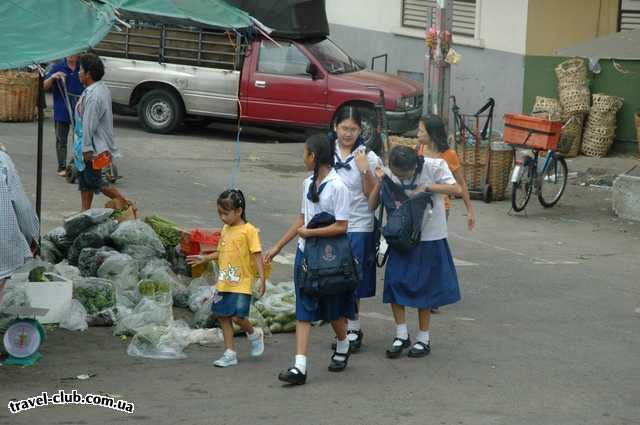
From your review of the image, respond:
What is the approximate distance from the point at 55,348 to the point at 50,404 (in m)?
1.36

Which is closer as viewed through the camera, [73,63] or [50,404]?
[50,404]

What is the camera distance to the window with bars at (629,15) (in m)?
19.0

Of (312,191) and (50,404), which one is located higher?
(312,191)

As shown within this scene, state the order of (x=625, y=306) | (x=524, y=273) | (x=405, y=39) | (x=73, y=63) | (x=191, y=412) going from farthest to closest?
1. (x=405, y=39)
2. (x=73, y=63)
3. (x=524, y=273)
4. (x=625, y=306)
5. (x=191, y=412)

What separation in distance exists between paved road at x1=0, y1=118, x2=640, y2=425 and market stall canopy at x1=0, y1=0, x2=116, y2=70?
201 cm

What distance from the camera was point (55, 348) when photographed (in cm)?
814

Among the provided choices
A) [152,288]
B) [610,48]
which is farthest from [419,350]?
[610,48]

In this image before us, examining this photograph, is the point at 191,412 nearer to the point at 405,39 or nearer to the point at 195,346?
the point at 195,346

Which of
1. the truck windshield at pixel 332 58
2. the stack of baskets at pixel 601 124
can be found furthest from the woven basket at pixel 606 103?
the truck windshield at pixel 332 58

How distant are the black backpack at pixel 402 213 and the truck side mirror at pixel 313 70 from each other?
35.3 ft

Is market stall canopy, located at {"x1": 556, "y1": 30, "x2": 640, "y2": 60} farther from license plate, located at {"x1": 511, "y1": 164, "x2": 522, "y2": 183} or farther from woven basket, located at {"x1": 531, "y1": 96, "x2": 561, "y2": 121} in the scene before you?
woven basket, located at {"x1": 531, "y1": 96, "x2": 561, "y2": 121}

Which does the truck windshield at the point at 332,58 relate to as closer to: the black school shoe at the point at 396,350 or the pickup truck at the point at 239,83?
the pickup truck at the point at 239,83

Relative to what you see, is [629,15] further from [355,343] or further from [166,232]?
[355,343]

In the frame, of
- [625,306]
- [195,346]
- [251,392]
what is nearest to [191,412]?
[251,392]
